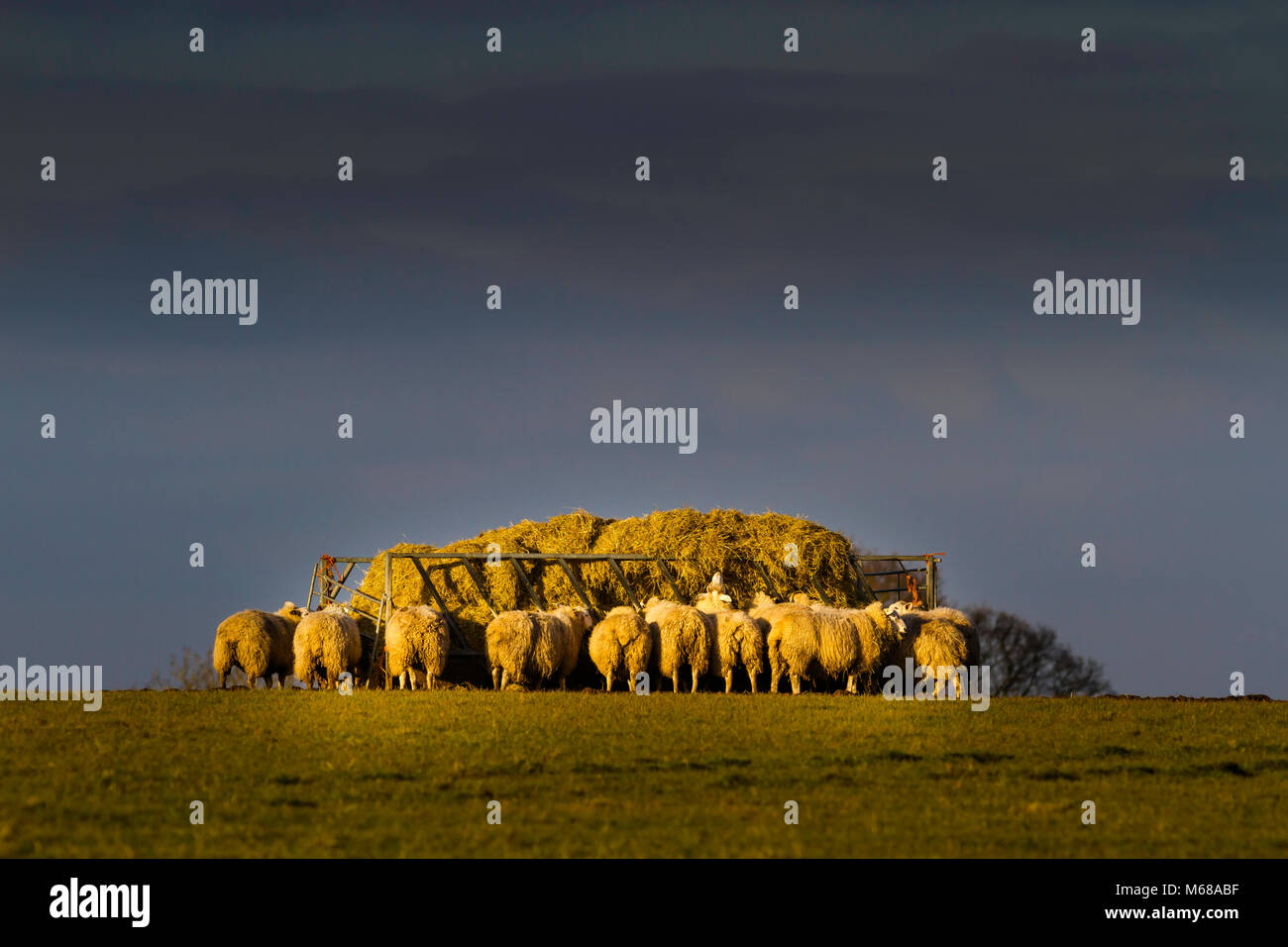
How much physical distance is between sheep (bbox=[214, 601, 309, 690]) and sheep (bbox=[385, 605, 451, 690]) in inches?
118

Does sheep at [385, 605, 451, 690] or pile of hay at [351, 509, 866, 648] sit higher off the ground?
pile of hay at [351, 509, 866, 648]

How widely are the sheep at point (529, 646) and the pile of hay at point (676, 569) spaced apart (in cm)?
352

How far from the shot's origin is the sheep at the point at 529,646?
31.1 metres

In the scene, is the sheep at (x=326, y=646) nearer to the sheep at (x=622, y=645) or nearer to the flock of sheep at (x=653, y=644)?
the flock of sheep at (x=653, y=644)

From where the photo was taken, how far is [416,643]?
3189 centimetres

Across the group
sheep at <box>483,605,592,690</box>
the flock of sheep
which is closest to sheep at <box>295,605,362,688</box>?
the flock of sheep

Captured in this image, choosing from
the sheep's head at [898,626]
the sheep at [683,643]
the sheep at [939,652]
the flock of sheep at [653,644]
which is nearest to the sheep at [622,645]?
the flock of sheep at [653,644]

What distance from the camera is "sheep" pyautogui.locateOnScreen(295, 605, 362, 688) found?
32031 mm

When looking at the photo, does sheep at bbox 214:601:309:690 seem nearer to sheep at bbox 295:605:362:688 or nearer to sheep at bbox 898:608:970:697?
sheep at bbox 295:605:362:688
